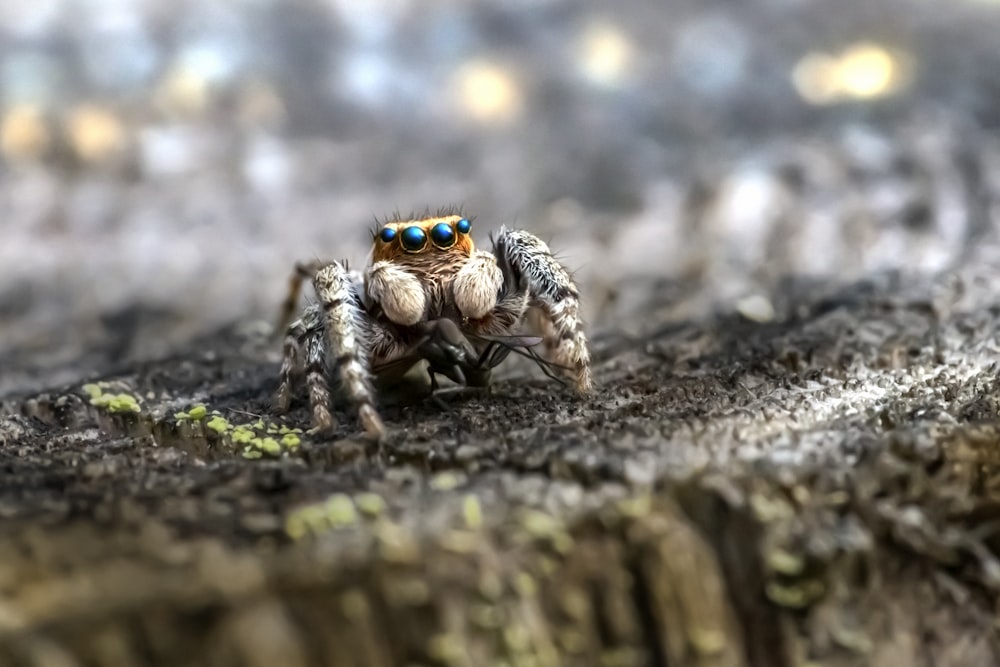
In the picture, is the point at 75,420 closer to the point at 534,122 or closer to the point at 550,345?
the point at 550,345

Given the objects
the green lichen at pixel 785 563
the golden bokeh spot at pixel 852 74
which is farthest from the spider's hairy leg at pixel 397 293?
the golden bokeh spot at pixel 852 74

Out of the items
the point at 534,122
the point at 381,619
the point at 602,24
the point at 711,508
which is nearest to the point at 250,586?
the point at 381,619

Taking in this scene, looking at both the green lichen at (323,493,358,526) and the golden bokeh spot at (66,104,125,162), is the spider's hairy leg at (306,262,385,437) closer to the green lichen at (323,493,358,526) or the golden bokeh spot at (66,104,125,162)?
the green lichen at (323,493,358,526)

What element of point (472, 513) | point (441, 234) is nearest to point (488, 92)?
point (441, 234)

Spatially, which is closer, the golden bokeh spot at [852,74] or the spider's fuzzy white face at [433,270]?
the spider's fuzzy white face at [433,270]

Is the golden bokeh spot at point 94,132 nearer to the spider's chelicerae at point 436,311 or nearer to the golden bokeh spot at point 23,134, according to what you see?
the golden bokeh spot at point 23,134

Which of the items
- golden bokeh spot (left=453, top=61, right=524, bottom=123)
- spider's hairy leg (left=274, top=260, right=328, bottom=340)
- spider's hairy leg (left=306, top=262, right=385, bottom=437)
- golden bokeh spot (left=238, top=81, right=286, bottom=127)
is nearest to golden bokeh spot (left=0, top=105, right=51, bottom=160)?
golden bokeh spot (left=238, top=81, right=286, bottom=127)

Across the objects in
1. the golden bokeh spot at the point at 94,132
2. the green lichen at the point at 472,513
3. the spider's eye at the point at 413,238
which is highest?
the golden bokeh spot at the point at 94,132
